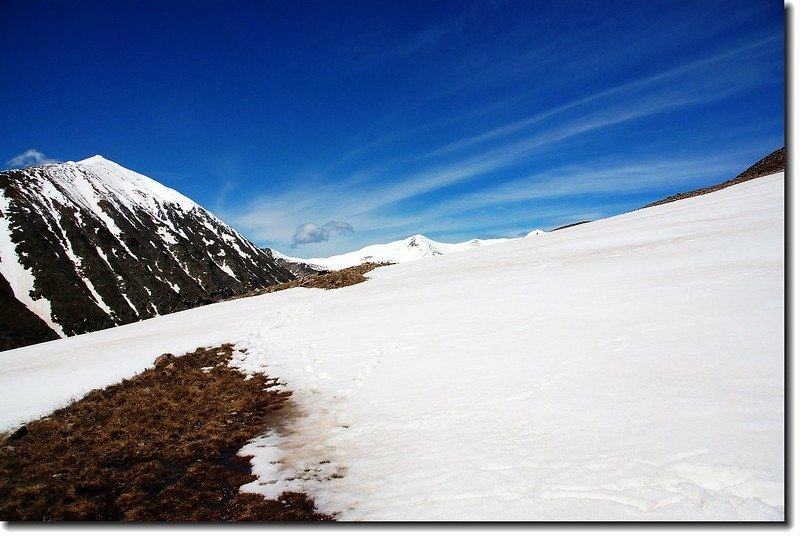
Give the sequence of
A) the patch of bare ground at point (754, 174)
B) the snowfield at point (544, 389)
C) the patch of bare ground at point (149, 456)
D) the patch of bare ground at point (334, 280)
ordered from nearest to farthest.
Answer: the snowfield at point (544, 389)
the patch of bare ground at point (149, 456)
the patch of bare ground at point (334, 280)
the patch of bare ground at point (754, 174)

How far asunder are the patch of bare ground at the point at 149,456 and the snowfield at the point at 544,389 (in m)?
0.61

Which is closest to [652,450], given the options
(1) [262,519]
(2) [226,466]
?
(1) [262,519]

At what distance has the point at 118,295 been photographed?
176625 millimetres

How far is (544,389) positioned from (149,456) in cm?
874

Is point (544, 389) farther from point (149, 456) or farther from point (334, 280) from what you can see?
point (334, 280)

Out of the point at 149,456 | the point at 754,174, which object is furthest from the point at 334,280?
the point at 754,174

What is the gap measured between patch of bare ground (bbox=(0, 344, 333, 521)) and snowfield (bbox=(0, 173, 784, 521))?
2.01 ft

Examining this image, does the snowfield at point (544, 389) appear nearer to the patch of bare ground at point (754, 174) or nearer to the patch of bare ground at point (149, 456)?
the patch of bare ground at point (149, 456)

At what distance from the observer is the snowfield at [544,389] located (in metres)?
4.84

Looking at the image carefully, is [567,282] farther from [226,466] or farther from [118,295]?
[118,295]

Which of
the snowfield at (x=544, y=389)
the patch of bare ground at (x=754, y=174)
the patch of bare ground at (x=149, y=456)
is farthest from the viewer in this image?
the patch of bare ground at (x=754, y=174)

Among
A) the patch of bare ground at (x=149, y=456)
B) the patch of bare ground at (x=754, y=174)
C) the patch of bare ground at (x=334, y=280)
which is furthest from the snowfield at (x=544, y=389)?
the patch of bare ground at (x=754, y=174)

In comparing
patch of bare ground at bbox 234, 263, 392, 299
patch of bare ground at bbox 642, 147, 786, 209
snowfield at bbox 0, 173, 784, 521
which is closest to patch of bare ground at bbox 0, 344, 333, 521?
snowfield at bbox 0, 173, 784, 521

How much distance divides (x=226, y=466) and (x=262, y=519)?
2369mm
